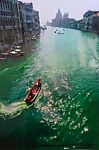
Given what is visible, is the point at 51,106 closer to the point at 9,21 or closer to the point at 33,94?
the point at 33,94

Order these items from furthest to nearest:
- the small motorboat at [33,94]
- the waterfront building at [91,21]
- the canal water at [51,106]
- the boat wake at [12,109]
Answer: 1. the waterfront building at [91,21]
2. the small motorboat at [33,94]
3. the boat wake at [12,109]
4. the canal water at [51,106]

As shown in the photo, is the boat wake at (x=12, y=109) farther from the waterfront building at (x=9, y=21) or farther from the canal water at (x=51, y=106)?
the waterfront building at (x=9, y=21)

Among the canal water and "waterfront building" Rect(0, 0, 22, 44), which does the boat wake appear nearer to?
the canal water

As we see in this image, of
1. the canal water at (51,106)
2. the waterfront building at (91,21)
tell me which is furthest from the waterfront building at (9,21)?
the waterfront building at (91,21)

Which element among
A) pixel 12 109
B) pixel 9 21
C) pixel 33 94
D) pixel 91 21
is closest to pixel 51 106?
pixel 33 94

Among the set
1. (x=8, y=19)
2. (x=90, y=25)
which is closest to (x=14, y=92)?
(x=8, y=19)

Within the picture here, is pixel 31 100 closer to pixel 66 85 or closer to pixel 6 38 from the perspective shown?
pixel 66 85
